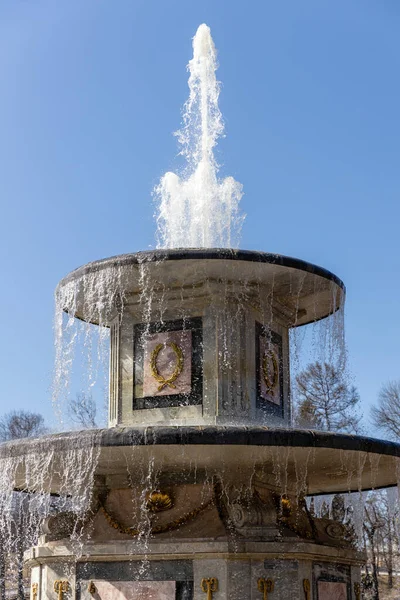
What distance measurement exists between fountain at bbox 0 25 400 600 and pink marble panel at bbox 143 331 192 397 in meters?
0.02

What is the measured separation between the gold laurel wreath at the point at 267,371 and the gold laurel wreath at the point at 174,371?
132 cm

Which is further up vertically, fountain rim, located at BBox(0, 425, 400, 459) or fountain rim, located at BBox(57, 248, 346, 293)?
fountain rim, located at BBox(57, 248, 346, 293)

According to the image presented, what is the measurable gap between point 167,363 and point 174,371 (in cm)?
18

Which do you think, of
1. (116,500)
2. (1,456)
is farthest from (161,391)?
(1,456)

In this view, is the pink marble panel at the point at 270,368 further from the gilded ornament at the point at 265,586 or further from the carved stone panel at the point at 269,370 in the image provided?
the gilded ornament at the point at 265,586

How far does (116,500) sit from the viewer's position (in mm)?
13211

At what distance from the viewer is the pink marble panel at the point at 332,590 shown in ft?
Result: 42.5

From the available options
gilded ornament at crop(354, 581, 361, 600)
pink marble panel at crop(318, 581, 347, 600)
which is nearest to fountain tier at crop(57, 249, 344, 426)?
pink marble panel at crop(318, 581, 347, 600)

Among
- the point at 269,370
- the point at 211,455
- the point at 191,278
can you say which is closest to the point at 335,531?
the point at 269,370

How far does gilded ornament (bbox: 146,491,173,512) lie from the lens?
41.8 ft

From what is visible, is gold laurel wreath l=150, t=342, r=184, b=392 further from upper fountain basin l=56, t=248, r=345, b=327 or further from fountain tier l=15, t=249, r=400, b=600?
upper fountain basin l=56, t=248, r=345, b=327

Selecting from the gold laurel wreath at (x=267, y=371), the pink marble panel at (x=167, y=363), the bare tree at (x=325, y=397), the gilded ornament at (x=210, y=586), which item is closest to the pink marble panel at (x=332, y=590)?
the gilded ornament at (x=210, y=586)

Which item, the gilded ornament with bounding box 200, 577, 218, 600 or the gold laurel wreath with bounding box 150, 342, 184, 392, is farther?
the gold laurel wreath with bounding box 150, 342, 184, 392

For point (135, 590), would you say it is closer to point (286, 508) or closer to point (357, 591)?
point (286, 508)
